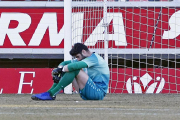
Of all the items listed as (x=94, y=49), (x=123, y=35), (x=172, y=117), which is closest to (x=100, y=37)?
(x=94, y=49)

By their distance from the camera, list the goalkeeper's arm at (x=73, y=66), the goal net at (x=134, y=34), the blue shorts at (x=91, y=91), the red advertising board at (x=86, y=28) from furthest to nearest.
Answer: the red advertising board at (x=86, y=28) < the goal net at (x=134, y=34) < the blue shorts at (x=91, y=91) < the goalkeeper's arm at (x=73, y=66)

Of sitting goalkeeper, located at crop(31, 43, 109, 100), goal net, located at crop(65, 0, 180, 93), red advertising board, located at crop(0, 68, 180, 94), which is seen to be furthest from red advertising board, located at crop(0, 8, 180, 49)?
sitting goalkeeper, located at crop(31, 43, 109, 100)

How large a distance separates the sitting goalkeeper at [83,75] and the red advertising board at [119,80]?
4.02 meters

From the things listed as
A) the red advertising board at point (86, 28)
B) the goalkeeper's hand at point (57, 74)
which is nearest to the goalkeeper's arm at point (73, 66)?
the goalkeeper's hand at point (57, 74)

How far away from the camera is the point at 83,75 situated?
758 cm

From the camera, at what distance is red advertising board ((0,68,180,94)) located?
1196cm

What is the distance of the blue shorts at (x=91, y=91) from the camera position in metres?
7.68

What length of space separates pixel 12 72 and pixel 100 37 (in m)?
2.10

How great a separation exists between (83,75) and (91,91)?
0.32m

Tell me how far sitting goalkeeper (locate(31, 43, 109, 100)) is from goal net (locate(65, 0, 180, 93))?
13.7ft

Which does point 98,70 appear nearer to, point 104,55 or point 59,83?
point 59,83

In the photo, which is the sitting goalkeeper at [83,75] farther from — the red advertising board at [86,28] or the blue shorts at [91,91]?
the red advertising board at [86,28]

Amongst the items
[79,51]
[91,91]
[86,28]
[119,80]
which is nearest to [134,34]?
[86,28]

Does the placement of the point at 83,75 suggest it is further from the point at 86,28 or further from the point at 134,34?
the point at 134,34
